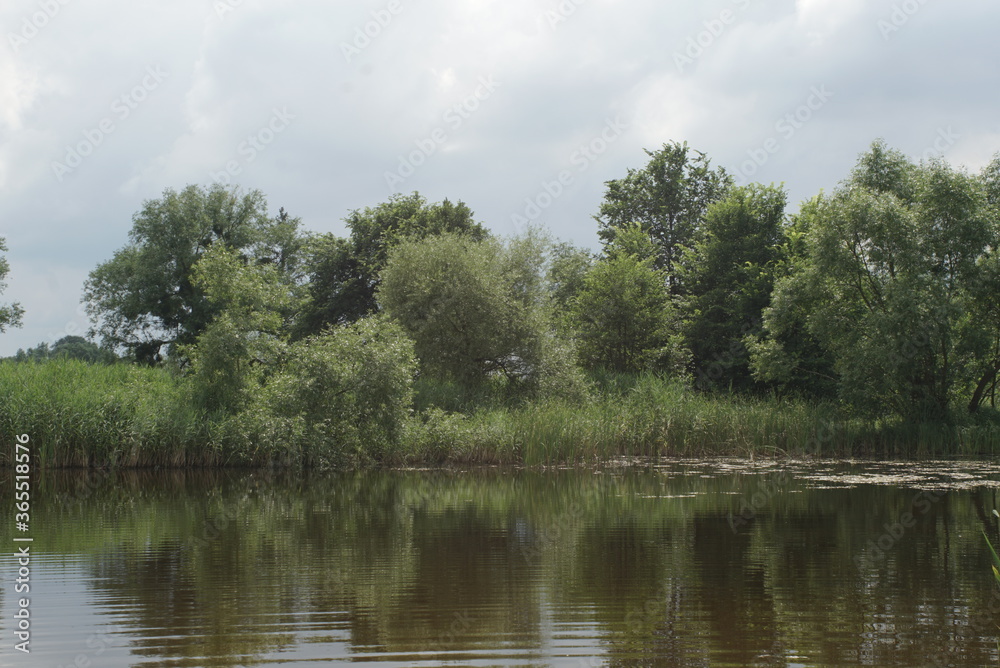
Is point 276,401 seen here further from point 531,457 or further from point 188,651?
point 188,651

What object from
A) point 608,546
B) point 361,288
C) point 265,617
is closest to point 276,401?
point 608,546

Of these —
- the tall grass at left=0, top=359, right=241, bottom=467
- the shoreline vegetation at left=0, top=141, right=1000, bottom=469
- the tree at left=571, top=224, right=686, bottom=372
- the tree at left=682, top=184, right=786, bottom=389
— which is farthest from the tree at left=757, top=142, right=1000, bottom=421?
the tall grass at left=0, top=359, right=241, bottom=467

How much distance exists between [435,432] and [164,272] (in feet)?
94.6

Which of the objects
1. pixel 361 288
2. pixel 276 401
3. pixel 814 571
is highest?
pixel 361 288

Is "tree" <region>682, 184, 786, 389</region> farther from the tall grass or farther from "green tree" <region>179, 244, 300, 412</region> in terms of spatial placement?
the tall grass

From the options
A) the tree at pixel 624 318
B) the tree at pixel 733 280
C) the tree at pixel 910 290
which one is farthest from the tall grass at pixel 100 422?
the tree at pixel 733 280

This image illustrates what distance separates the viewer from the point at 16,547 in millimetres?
10492

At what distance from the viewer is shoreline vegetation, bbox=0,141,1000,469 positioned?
72.2 ft

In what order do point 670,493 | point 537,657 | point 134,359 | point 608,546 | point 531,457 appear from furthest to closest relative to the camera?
point 134,359 < point 531,457 < point 670,493 < point 608,546 < point 537,657

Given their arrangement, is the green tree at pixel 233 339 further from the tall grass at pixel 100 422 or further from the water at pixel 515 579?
the water at pixel 515 579

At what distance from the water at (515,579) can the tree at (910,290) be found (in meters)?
10.1

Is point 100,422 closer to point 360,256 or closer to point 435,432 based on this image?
point 435,432

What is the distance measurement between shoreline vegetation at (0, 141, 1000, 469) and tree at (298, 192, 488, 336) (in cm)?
1098

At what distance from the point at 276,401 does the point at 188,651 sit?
54.6ft
